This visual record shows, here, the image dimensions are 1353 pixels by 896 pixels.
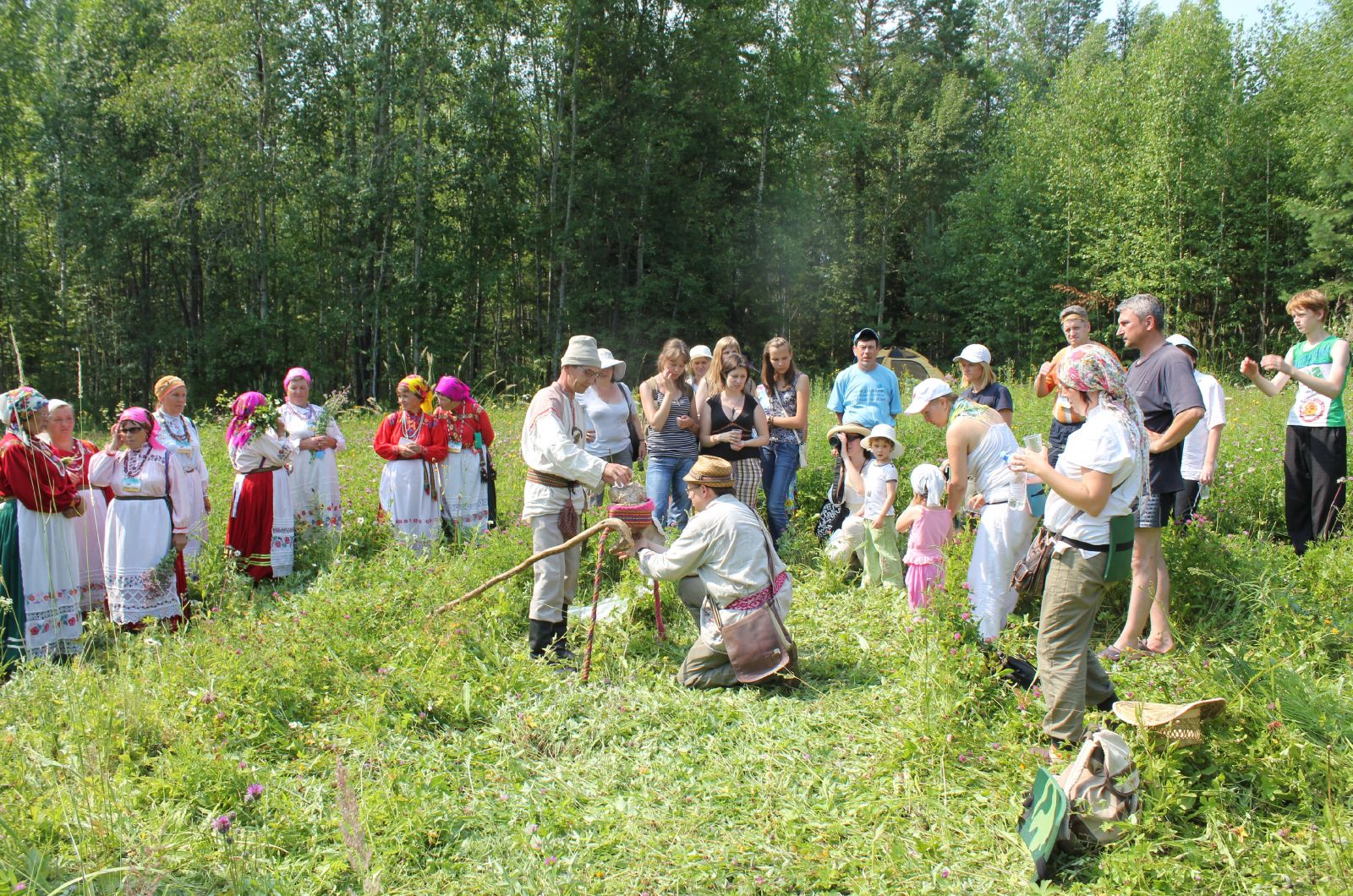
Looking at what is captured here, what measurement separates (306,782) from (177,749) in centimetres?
60

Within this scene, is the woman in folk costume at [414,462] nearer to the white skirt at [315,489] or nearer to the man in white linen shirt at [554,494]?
the white skirt at [315,489]

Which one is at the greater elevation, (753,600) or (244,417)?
(244,417)

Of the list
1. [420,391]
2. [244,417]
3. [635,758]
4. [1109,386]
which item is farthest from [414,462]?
[1109,386]

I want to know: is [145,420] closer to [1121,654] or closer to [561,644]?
[561,644]

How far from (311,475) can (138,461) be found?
5.94 feet

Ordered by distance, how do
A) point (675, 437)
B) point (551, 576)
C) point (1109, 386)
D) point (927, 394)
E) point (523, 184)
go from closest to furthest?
point (1109, 386) → point (927, 394) → point (551, 576) → point (675, 437) → point (523, 184)

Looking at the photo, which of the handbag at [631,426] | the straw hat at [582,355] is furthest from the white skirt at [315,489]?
the straw hat at [582,355]

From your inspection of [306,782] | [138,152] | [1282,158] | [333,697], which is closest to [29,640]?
[333,697]

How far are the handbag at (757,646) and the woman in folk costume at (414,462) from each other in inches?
145

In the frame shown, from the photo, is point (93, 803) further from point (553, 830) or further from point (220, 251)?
point (220, 251)

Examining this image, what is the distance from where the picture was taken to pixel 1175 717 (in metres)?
3.08

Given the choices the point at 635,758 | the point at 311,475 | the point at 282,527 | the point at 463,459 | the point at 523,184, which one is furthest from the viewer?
the point at 523,184

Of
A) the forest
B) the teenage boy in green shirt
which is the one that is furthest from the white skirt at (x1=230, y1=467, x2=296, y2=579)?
the forest

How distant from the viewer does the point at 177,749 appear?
12.1 feet
